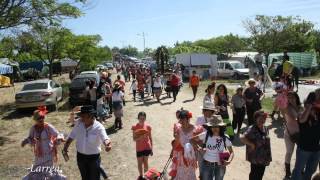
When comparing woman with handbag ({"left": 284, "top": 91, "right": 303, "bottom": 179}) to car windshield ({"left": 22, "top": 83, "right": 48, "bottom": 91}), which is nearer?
woman with handbag ({"left": 284, "top": 91, "right": 303, "bottom": 179})

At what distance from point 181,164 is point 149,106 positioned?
1388cm

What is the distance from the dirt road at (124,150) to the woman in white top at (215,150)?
8.40 ft

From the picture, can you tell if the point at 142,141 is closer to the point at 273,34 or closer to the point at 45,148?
the point at 45,148

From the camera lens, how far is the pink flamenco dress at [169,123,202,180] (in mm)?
6547

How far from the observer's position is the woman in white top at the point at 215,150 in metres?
6.55

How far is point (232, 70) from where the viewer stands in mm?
37188

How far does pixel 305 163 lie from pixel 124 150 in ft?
18.9

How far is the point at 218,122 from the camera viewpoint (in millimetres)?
6613

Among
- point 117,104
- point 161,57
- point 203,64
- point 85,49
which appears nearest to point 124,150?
point 117,104

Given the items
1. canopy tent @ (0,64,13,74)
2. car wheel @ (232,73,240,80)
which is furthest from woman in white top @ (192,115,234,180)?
canopy tent @ (0,64,13,74)

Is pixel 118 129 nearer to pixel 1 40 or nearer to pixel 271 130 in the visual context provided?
pixel 271 130

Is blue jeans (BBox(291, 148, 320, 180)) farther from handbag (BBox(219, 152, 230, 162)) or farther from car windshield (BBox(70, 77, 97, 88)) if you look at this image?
car windshield (BBox(70, 77, 97, 88))

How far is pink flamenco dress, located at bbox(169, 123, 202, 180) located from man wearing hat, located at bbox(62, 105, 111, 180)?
1115 mm

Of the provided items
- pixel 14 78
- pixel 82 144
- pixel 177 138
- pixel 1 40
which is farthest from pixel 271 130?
pixel 14 78
